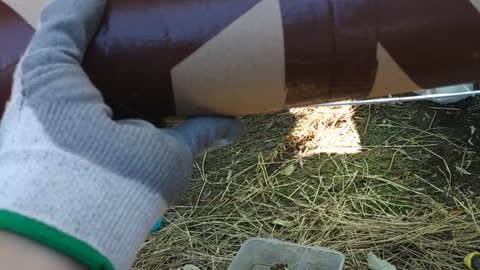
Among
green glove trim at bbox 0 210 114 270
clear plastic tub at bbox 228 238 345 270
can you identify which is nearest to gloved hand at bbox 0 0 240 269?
green glove trim at bbox 0 210 114 270

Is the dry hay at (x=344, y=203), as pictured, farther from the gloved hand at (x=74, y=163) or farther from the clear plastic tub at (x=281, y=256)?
the gloved hand at (x=74, y=163)

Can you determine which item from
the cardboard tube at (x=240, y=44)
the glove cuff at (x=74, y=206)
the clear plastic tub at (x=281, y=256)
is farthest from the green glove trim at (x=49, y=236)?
the clear plastic tub at (x=281, y=256)

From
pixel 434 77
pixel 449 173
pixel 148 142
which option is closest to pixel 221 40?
pixel 148 142

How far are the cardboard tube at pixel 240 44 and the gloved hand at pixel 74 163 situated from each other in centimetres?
8

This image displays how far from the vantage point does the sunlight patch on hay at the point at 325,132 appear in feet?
6.10

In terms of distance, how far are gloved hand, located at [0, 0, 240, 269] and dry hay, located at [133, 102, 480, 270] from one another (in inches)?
37.3

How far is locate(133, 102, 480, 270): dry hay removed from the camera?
5.04ft

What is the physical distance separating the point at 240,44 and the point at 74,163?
0.27 meters

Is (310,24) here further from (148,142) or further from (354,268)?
(354,268)

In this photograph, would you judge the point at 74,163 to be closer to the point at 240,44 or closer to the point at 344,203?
the point at 240,44

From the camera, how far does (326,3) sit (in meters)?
0.78

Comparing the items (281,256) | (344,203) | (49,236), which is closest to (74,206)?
(49,236)

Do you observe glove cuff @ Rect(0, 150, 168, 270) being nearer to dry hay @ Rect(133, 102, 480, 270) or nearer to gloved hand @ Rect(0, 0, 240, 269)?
gloved hand @ Rect(0, 0, 240, 269)

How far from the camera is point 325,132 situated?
6.31 ft
